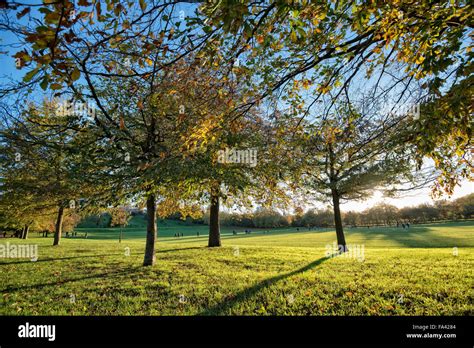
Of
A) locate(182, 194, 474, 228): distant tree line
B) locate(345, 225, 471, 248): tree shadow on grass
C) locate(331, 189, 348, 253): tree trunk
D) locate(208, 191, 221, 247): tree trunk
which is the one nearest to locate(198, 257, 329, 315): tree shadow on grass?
locate(331, 189, 348, 253): tree trunk

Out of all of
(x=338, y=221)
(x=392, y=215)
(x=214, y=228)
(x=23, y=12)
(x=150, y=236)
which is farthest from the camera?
(x=392, y=215)

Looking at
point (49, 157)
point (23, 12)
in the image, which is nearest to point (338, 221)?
point (49, 157)

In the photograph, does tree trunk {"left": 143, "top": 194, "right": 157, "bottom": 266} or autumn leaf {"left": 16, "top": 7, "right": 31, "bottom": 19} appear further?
tree trunk {"left": 143, "top": 194, "right": 157, "bottom": 266}

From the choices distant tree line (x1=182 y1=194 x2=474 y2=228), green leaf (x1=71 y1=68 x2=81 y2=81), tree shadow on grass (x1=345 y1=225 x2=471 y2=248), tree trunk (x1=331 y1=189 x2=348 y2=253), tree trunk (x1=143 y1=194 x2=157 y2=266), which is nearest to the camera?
green leaf (x1=71 y1=68 x2=81 y2=81)

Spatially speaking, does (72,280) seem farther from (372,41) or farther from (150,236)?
(372,41)

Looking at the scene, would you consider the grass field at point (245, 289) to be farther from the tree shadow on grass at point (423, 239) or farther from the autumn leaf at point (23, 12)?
the tree shadow on grass at point (423, 239)

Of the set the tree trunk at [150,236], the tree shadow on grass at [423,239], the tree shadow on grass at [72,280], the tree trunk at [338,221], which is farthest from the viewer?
the tree shadow on grass at [423,239]

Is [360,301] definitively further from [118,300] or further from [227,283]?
[118,300]

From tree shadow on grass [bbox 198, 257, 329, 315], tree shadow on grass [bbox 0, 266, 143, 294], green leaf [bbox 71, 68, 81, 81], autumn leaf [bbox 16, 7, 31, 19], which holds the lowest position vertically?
tree shadow on grass [bbox 0, 266, 143, 294]

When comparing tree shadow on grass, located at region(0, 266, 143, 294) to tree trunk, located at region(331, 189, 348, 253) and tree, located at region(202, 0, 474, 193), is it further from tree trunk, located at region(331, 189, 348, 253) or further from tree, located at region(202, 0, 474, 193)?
tree trunk, located at region(331, 189, 348, 253)

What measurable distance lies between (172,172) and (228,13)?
16.2 ft

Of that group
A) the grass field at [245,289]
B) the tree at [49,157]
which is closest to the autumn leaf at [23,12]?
the grass field at [245,289]

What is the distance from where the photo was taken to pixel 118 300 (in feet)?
20.9
